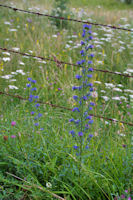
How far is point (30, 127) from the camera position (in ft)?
8.46

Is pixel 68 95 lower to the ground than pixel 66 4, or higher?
lower

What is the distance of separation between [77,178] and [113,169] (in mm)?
349

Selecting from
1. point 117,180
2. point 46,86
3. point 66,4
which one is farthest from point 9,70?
point 66,4

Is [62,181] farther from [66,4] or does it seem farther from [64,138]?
[66,4]

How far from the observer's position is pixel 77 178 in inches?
79.7

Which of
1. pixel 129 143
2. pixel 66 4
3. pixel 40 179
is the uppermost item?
pixel 66 4

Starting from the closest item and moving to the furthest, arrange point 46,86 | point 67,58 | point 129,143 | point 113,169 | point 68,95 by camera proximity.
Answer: point 113,169, point 129,143, point 68,95, point 46,86, point 67,58

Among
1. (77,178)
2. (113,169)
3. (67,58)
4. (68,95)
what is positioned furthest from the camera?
(67,58)

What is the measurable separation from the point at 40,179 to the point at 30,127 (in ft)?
1.87

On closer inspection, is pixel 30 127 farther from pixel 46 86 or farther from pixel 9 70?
pixel 9 70

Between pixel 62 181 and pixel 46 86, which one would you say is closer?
pixel 62 181

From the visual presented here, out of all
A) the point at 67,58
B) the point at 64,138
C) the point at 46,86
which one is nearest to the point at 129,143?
the point at 64,138

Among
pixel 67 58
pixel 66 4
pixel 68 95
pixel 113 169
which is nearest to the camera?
pixel 113 169

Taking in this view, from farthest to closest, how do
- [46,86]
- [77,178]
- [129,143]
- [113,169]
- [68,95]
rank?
[46,86], [68,95], [129,143], [113,169], [77,178]
